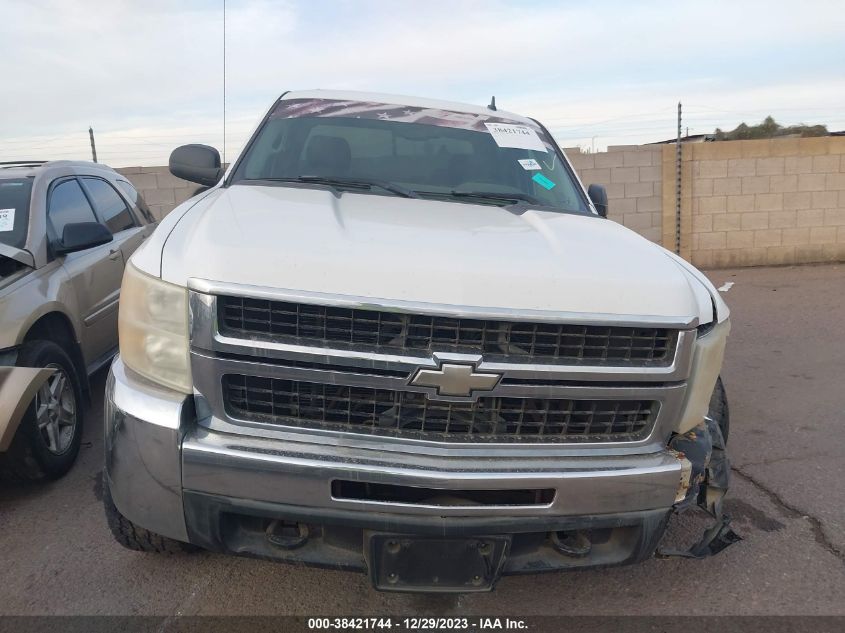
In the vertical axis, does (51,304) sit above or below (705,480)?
above

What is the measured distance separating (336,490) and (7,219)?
9.96ft

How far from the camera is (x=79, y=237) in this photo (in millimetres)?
4082

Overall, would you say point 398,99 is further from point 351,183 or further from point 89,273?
point 89,273

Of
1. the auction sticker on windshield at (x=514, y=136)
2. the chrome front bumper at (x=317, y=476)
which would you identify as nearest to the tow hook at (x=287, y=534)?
the chrome front bumper at (x=317, y=476)

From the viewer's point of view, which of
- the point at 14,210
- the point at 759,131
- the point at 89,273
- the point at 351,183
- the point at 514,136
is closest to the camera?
the point at 351,183

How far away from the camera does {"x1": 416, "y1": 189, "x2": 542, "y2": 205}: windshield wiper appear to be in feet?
11.0

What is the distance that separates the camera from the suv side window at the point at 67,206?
427cm

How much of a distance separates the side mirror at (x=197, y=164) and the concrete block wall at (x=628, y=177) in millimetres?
7964

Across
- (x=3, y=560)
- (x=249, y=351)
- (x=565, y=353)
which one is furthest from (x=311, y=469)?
(x=3, y=560)

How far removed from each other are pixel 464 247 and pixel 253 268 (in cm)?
71

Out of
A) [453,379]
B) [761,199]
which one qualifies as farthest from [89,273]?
[761,199]

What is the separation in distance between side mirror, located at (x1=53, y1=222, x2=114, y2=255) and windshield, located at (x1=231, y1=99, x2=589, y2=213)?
49.3 inches

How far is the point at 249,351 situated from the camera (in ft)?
6.87

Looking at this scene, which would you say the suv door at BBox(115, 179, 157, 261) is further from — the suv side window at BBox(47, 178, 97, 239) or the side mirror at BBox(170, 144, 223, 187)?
the side mirror at BBox(170, 144, 223, 187)
